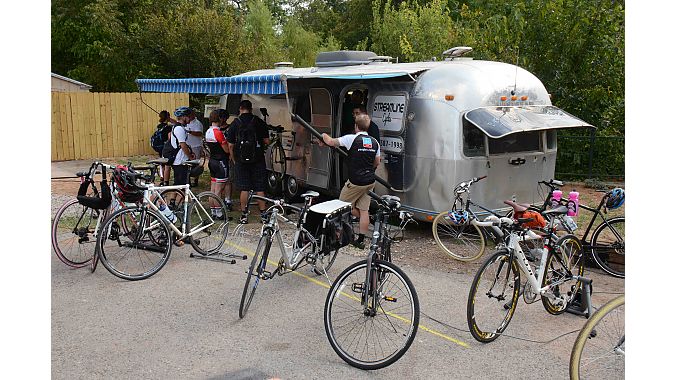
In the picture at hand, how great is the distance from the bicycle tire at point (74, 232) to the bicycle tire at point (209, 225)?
1121mm

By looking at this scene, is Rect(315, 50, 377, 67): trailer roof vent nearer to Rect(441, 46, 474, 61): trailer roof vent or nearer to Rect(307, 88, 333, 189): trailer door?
Rect(307, 88, 333, 189): trailer door

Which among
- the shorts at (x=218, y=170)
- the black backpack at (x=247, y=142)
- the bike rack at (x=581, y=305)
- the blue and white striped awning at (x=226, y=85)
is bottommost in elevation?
the bike rack at (x=581, y=305)

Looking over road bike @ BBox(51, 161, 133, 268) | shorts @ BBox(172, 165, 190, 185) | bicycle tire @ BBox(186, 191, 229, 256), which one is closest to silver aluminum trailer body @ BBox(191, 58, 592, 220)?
bicycle tire @ BBox(186, 191, 229, 256)

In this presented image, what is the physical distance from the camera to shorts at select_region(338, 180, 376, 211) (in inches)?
316

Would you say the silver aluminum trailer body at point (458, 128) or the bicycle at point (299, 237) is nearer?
the bicycle at point (299, 237)

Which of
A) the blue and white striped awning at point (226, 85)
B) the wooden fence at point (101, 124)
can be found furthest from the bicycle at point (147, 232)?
the wooden fence at point (101, 124)

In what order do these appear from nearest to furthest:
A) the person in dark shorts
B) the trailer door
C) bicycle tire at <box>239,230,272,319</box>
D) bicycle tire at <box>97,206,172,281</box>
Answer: bicycle tire at <box>239,230,272,319</box>, bicycle tire at <box>97,206,172,281</box>, the person in dark shorts, the trailer door

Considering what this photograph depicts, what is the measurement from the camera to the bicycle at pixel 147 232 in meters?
6.70

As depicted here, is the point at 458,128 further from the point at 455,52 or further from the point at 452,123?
the point at 455,52

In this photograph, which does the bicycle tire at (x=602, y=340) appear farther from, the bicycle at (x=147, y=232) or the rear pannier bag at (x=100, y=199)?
the rear pannier bag at (x=100, y=199)

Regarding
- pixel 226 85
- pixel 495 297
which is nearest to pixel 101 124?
pixel 226 85

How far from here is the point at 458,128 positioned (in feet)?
27.0

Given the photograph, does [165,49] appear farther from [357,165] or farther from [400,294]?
[400,294]

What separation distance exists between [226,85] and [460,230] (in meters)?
4.58
